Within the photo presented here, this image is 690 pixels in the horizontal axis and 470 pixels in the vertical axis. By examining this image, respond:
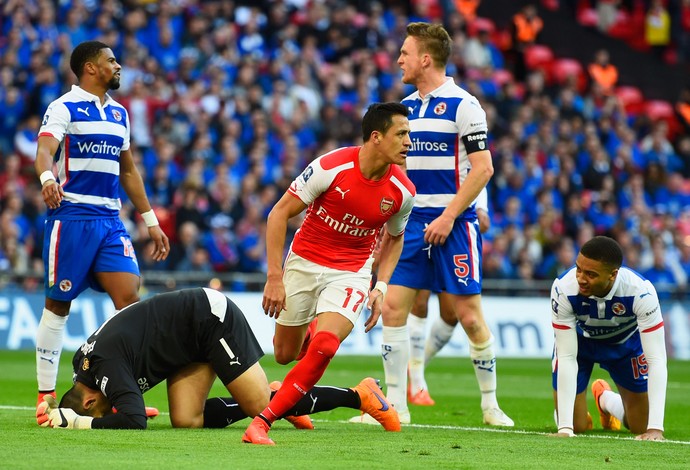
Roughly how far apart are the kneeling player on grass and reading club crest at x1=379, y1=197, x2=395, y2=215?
1342 mm

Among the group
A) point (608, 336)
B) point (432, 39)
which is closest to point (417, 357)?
point (608, 336)

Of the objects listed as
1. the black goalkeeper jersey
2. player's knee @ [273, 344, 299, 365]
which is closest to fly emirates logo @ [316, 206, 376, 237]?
the black goalkeeper jersey

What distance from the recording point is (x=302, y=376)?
7.85 metres

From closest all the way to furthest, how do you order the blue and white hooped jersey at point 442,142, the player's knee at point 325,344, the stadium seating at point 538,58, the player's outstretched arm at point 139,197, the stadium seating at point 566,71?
the player's knee at point 325,344
the blue and white hooped jersey at point 442,142
the player's outstretched arm at point 139,197
the stadium seating at point 566,71
the stadium seating at point 538,58

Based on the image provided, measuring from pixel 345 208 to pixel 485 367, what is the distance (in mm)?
2467

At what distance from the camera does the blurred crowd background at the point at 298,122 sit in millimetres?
19703

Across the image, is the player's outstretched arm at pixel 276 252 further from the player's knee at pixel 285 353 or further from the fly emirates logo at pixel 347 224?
the player's knee at pixel 285 353

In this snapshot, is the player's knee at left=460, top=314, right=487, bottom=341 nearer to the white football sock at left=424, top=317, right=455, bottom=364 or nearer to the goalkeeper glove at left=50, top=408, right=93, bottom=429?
the white football sock at left=424, top=317, right=455, bottom=364

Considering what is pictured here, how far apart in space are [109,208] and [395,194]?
2627 mm

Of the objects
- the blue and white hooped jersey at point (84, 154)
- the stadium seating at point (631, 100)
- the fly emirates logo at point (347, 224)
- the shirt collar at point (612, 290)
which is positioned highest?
the stadium seating at point (631, 100)

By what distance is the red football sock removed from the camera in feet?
25.5

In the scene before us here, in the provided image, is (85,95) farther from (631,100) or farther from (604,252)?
(631,100)

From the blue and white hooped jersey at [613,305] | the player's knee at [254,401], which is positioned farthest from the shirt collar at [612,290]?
the player's knee at [254,401]

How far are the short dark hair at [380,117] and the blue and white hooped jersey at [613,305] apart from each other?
67.8 inches
